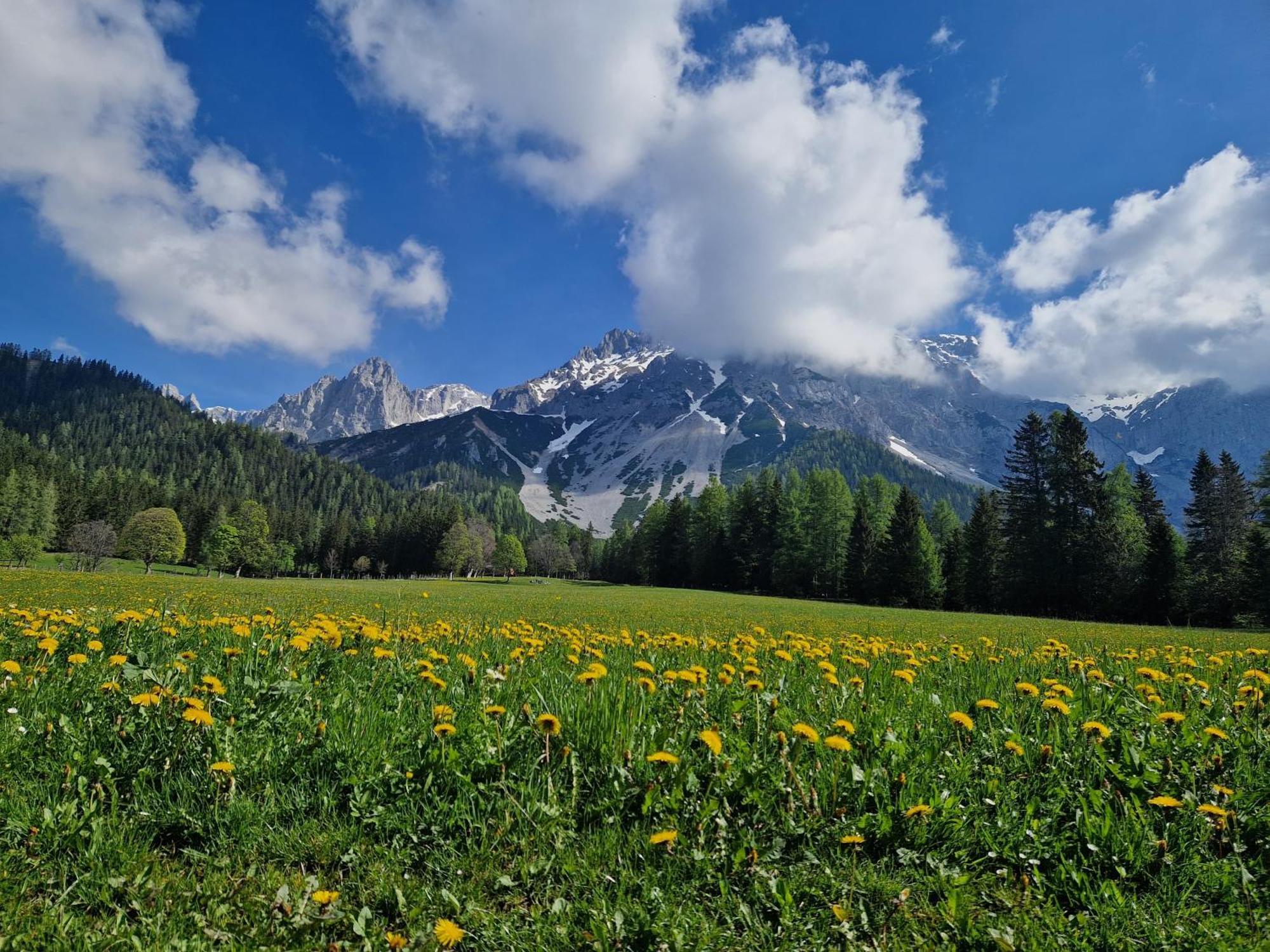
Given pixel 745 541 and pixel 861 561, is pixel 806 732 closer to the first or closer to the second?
pixel 861 561

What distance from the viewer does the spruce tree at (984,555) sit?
47594 millimetres

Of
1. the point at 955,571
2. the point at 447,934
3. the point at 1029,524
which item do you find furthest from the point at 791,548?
the point at 447,934

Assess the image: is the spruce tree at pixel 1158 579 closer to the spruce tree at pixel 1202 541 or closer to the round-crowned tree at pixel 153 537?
the spruce tree at pixel 1202 541

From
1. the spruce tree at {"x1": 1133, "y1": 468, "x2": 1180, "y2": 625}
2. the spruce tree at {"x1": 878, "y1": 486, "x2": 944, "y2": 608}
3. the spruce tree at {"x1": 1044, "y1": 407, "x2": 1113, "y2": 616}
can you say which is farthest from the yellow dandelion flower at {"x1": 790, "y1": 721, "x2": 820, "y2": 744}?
the spruce tree at {"x1": 878, "y1": 486, "x2": 944, "y2": 608}

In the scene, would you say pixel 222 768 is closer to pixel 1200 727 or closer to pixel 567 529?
pixel 1200 727

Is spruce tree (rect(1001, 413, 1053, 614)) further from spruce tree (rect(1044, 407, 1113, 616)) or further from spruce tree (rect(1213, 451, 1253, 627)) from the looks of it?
spruce tree (rect(1213, 451, 1253, 627))

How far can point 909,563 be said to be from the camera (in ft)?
168

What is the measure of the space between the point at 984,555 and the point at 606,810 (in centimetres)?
5618

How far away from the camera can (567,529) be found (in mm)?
148125

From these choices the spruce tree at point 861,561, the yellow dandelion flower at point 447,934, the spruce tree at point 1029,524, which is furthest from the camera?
the spruce tree at point 861,561

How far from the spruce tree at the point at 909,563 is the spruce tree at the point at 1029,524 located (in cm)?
672

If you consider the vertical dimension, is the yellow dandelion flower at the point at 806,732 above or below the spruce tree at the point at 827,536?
below

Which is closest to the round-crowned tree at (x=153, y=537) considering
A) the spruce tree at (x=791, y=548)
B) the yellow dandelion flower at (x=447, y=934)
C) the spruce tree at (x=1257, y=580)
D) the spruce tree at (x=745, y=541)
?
the spruce tree at (x=745, y=541)

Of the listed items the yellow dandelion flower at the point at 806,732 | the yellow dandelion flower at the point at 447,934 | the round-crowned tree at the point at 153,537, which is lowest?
the round-crowned tree at the point at 153,537
